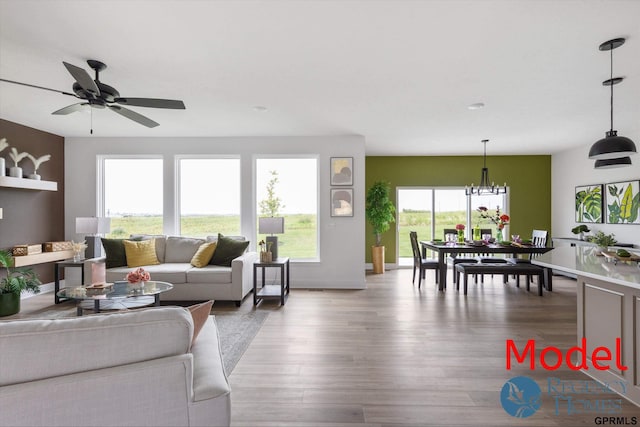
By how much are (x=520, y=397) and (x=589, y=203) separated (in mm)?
5935

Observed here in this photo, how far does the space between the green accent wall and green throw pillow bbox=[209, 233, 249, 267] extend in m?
3.75

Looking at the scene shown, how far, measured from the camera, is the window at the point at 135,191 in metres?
6.28

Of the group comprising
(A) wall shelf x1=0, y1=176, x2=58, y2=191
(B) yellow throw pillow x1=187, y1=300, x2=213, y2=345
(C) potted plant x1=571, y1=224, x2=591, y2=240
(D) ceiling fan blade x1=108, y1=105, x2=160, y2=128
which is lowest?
(B) yellow throw pillow x1=187, y1=300, x2=213, y2=345

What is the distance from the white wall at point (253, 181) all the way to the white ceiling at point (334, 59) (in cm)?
89

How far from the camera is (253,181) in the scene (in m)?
6.19

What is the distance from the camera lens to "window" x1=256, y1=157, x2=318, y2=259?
6.30 metres

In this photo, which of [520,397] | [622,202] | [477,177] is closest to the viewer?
[520,397]

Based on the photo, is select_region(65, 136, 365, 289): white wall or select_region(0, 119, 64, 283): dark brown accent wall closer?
select_region(0, 119, 64, 283): dark brown accent wall

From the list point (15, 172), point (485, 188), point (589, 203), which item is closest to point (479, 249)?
point (485, 188)

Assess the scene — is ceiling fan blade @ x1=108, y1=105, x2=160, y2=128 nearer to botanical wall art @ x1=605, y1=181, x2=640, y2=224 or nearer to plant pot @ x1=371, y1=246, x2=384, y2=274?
plant pot @ x1=371, y1=246, x2=384, y2=274

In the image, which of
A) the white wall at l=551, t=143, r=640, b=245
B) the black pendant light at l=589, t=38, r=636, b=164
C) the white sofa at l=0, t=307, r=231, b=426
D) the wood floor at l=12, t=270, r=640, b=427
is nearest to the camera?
the white sofa at l=0, t=307, r=231, b=426

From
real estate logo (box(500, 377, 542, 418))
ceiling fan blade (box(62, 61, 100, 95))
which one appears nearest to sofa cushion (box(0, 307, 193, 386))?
ceiling fan blade (box(62, 61, 100, 95))

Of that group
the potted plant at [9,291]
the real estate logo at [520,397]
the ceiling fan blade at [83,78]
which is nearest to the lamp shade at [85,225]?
the potted plant at [9,291]

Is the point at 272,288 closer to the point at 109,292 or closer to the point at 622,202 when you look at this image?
the point at 109,292
